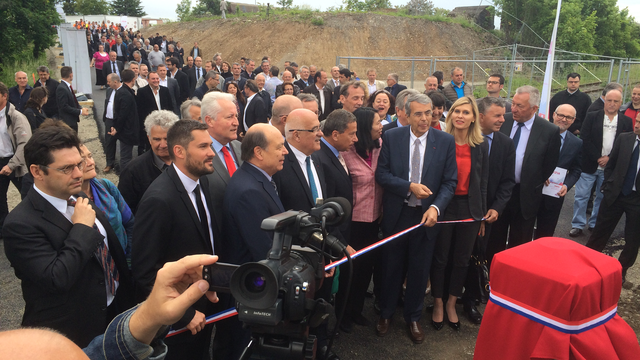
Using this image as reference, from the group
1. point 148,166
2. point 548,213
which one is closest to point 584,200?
point 548,213

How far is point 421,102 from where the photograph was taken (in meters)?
3.97

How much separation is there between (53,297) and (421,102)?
323cm

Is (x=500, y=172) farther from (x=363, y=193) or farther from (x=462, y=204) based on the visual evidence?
(x=363, y=193)

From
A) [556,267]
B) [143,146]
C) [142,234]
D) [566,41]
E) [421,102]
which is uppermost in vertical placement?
[566,41]

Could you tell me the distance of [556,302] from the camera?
1867 millimetres

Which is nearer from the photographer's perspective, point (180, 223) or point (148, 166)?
point (180, 223)

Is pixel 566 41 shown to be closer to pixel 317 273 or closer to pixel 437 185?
pixel 437 185

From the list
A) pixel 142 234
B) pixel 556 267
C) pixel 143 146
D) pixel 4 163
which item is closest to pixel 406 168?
pixel 556 267

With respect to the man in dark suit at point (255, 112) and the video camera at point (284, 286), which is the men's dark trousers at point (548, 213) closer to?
the video camera at point (284, 286)

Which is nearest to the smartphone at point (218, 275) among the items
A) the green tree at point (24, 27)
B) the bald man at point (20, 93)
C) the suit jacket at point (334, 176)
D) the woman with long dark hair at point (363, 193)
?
the suit jacket at point (334, 176)

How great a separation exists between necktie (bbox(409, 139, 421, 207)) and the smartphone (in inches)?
109

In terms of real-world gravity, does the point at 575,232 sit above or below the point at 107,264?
below

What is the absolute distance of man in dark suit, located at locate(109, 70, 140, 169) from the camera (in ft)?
26.5

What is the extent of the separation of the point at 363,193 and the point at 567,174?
2882 millimetres
